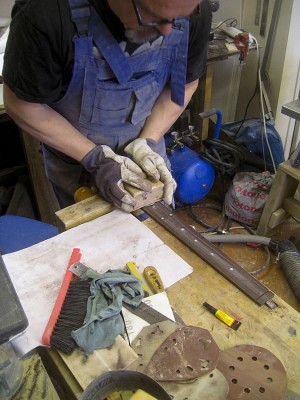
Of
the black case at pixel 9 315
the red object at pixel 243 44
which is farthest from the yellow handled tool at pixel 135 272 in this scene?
the red object at pixel 243 44

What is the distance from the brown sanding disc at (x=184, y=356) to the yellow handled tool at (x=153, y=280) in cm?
13

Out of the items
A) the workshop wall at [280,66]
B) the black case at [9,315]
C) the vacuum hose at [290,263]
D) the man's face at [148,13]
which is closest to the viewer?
the black case at [9,315]

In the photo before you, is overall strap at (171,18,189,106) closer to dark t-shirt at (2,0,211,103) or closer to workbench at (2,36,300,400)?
dark t-shirt at (2,0,211,103)

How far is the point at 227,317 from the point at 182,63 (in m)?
0.84

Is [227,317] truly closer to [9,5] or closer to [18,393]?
[18,393]

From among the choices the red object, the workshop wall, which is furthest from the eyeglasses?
the workshop wall

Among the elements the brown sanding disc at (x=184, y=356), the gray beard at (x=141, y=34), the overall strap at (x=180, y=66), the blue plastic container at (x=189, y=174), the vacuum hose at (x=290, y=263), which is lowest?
the vacuum hose at (x=290, y=263)

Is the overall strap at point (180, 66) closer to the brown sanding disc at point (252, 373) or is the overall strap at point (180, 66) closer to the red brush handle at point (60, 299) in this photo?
the red brush handle at point (60, 299)

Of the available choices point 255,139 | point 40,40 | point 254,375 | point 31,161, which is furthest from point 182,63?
point 255,139

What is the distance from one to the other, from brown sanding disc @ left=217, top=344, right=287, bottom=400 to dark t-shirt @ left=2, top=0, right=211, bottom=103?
2.81 ft

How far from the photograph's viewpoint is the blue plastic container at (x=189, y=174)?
7.39 feet

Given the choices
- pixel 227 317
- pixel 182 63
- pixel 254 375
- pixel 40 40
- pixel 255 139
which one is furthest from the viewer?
pixel 255 139

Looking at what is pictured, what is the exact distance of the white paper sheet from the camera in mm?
890

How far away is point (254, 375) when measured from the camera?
75 cm
